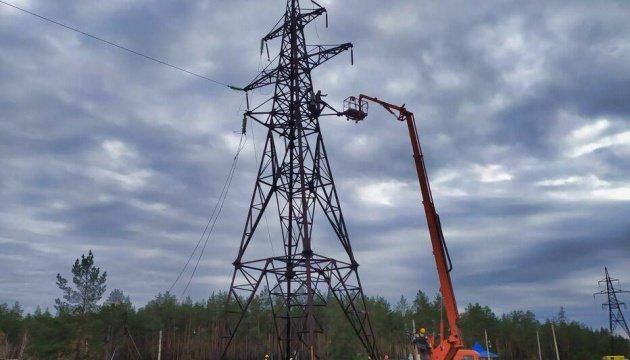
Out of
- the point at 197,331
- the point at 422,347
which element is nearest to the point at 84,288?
the point at 197,331

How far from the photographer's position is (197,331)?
90.2 meters

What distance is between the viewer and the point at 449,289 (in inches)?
702

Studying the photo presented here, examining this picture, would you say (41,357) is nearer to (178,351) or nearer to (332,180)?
(178,351)

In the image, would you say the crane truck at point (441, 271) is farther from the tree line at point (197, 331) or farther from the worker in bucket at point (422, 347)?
the tree line at point (197, 331)

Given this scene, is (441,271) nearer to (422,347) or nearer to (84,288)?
(422,347)

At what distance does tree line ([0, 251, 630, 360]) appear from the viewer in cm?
7156

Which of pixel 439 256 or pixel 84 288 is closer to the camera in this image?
pixel 439 256

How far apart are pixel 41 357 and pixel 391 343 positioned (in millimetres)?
57651

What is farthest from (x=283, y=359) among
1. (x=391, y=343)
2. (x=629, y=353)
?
(x=629, y=353)

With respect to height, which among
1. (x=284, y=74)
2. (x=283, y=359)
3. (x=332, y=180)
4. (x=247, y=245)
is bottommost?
(x=283, y=359)

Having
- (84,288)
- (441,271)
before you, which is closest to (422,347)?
(441,271)

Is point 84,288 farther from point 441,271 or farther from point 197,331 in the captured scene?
point 441,271

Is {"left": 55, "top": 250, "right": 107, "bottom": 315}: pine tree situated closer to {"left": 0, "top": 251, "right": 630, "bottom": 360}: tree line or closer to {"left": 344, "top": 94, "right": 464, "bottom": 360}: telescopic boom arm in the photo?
{"left": 0, "top": 251, "right": 630, "bottom": 360}: tree line

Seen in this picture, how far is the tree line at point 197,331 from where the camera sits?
71562 millimetres
